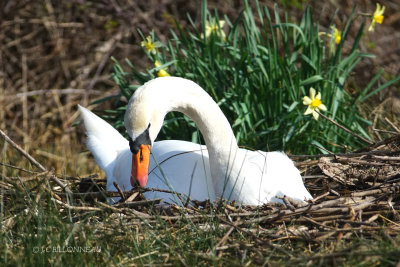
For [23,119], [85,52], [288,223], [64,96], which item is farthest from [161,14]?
[288,223]

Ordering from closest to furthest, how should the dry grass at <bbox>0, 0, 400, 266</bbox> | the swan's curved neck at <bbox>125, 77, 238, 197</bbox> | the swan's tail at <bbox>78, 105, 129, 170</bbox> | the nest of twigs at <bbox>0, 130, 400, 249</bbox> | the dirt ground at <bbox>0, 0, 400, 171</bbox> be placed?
the dry grass at <bbox>0, 0, 400, 266</bbox>
the nest of twigs at <bbox>0, 130, 400, 249</bbox>
the swan's curved neck at <bbox>125, 77, 238, 197</bbox>
the swan's tail at <bbox>78, 105, 129, 170</bbox>
the dirt ground at <bbox>0, 0, 400, 171</bbox>

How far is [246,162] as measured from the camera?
11.4 feet

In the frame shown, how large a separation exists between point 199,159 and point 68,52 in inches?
168

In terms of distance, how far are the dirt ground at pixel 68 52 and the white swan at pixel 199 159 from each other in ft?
10.9

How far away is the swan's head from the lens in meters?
3.00

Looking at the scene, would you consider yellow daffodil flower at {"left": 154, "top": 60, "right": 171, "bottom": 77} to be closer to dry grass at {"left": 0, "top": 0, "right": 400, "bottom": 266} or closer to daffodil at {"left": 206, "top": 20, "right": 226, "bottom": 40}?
daffodil at {"left": 206, "top": 20, "right": 226, "bottom": 40}

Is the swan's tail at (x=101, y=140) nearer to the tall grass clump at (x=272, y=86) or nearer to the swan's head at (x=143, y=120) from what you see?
the tall grass clump at (x=272, y=86)

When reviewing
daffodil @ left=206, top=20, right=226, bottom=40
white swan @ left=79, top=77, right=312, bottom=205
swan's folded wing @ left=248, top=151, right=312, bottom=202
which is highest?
daffodil @ left=206, top=20, right=226, bottom=40

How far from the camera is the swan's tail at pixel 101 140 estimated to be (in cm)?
445

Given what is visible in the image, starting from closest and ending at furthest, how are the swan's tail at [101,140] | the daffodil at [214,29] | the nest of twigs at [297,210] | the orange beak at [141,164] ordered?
1. the nest of twigs at [297,210]
2. the orange beak at [141,164]
3. the swan's tail at [101,140]
4. the daffodil at [214,29]

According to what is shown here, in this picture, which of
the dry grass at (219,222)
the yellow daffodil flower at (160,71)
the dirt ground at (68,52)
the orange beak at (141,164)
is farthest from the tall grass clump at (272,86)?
the dirt ground at (68,52)

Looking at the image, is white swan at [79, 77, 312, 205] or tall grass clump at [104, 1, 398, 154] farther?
tall grass clump at [104, 1, 398, 154]

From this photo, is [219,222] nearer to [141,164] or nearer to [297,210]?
[297,210]

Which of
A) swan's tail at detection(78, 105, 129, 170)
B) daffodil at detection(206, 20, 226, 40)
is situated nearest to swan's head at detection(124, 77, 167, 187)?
swan's tail at detection(78, 105, 129, 170)
